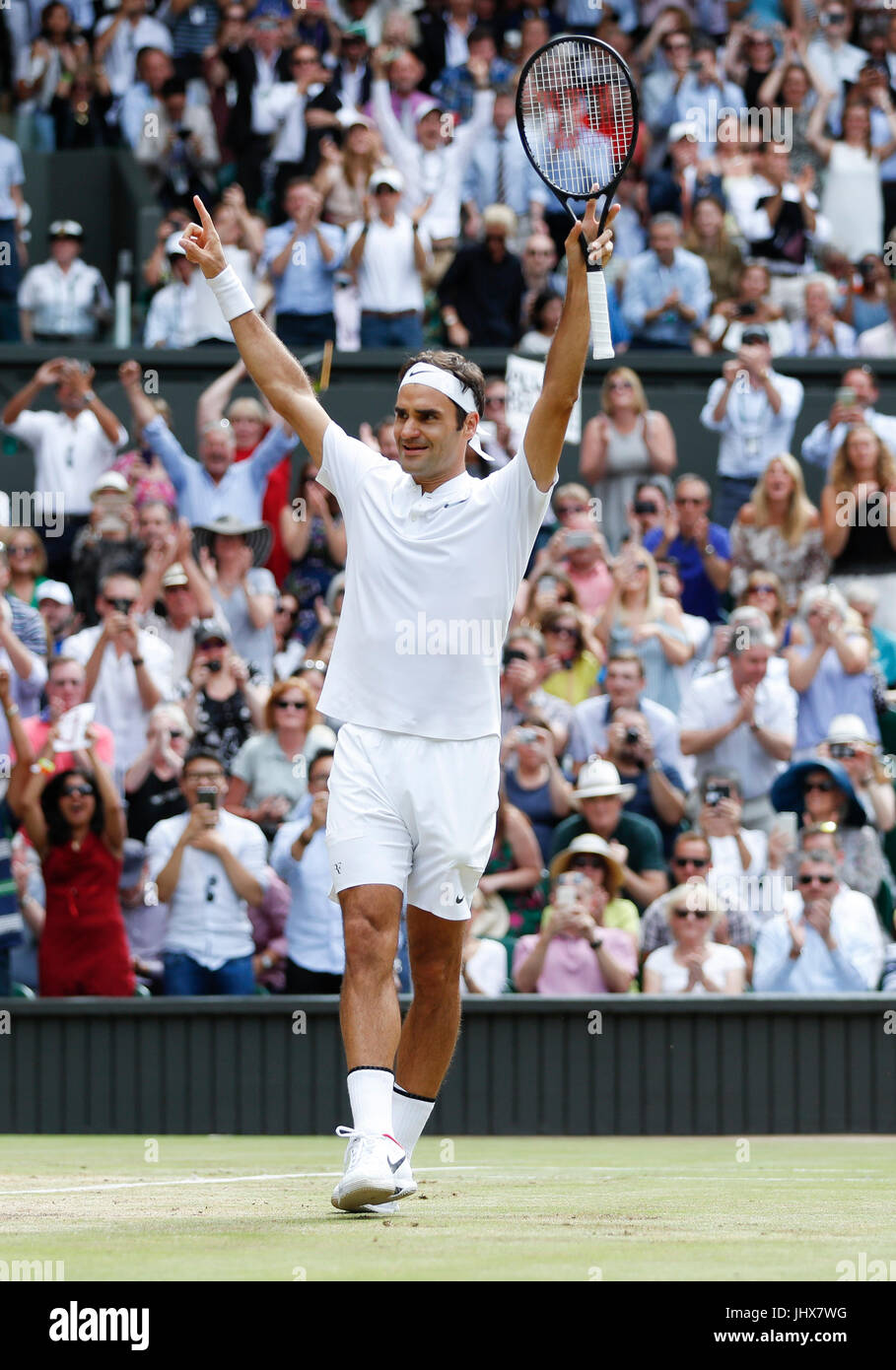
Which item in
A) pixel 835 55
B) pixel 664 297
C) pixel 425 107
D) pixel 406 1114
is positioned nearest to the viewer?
pixel 406 1114

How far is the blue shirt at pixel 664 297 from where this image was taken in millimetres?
15383

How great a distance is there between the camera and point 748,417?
14438 millimetres

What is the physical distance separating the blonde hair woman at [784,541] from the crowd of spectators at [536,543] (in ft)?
0.06

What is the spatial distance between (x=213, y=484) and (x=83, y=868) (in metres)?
3.59

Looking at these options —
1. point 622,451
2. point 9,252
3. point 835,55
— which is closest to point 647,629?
point 622,451

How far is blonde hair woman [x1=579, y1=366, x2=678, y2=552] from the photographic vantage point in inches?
558

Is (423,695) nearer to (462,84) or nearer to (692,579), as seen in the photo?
(692,579)

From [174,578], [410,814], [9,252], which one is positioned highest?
[9,252]

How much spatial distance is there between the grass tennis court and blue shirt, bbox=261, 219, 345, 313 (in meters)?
7.78

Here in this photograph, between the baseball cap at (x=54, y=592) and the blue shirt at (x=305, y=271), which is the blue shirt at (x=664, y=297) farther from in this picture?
the baseball cap at (x=54, y=592)

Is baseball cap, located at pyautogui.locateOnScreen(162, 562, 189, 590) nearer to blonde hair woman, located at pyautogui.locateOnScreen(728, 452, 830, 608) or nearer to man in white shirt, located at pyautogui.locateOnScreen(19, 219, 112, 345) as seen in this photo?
blonde hair woman, located at pyautogui.locateOnScreen(728, 452, 830, 608)

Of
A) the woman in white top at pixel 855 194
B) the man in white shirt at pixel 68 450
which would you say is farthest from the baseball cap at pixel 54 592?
the woman in white top at pixel 855 194

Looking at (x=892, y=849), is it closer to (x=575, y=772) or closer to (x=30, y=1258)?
(x=575, y=772)

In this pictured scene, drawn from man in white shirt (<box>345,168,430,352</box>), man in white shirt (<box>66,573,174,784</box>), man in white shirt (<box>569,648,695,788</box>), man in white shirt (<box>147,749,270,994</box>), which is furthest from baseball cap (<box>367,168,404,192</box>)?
man in white shirt (<box>147,749,270,994</box>)
